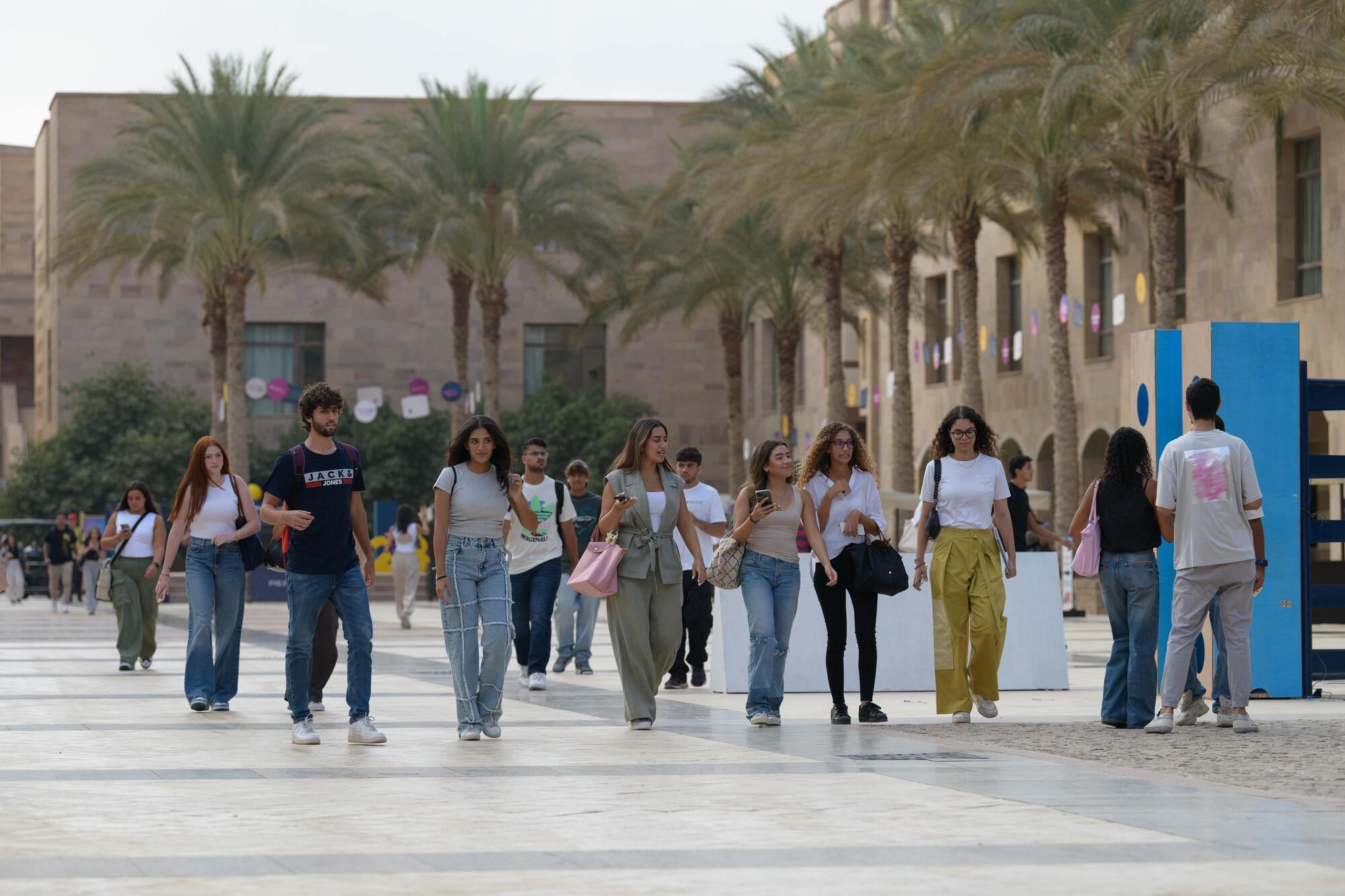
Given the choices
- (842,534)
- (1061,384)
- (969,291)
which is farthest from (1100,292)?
(842,534)

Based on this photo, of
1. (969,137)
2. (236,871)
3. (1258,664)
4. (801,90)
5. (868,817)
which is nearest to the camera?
(236,871)

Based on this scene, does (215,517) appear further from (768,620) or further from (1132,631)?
(1132,631)

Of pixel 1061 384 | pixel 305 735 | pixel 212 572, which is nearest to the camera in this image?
pixel 305 735

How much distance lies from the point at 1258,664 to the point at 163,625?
1798 centimetres

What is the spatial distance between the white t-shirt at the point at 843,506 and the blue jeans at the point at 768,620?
0.26 m

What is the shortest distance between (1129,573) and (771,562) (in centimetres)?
190

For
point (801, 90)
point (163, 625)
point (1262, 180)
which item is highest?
point (801, 90)

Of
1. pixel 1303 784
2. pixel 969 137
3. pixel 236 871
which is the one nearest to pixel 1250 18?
pixel 969 137

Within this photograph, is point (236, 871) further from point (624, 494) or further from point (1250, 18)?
point (1250, 18)

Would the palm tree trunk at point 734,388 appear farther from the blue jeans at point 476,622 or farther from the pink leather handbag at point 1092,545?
the blue jeans at point 476,622

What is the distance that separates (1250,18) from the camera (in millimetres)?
23984

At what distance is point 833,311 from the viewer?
3884 centimetres

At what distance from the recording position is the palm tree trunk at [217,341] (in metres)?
43.6

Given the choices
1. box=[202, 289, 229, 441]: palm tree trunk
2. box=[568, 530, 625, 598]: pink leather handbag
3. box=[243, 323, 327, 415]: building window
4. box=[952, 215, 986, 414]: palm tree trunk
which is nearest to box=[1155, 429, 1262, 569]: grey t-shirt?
box=[568, 530, 625, 598]: pink leather handbag
